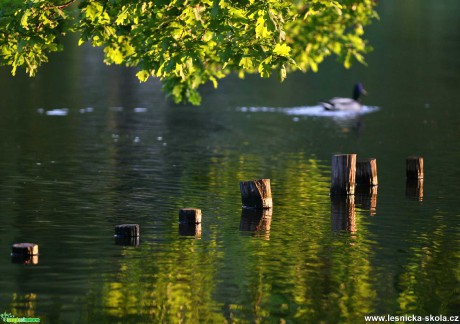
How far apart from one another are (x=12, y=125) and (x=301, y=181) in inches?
729

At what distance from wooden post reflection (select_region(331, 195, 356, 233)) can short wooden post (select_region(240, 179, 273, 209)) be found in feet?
5.46

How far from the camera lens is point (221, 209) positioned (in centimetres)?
3152

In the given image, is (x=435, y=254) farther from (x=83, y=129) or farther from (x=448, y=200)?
(x=83, y=129)

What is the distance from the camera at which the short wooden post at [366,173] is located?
3556 centimetres

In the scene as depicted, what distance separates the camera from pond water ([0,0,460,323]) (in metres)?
21.5

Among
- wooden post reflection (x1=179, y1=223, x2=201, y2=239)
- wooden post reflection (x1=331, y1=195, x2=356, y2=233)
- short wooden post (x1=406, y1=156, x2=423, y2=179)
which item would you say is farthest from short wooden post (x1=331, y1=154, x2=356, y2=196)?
wooden post reflection (x1=179, y1=223, x2=201, y2=239)

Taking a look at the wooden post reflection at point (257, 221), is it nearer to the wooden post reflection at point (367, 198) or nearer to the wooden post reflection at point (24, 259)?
the wooden post reflection at point (367, 198)

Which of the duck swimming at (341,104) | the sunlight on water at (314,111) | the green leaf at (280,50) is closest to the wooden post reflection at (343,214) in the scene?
the green leaf at (280,50)

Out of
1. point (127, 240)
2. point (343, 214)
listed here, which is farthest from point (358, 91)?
point (127, 240)

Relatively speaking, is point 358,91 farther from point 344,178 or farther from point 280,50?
point 280,50

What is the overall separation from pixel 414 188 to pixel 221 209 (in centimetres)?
688

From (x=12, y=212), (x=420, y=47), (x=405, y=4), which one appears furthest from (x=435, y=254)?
(x=405, y=4)

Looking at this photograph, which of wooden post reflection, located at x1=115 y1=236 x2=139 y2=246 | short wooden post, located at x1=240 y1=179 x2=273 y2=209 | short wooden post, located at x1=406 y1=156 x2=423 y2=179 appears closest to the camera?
wooden post reflection, located at x1=115 y1=236 x2=139 y2=246

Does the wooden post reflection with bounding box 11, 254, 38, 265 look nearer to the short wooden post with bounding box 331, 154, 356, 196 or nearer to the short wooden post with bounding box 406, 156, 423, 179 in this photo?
the short wooden post with bounding box 331, 154, 356, 196
